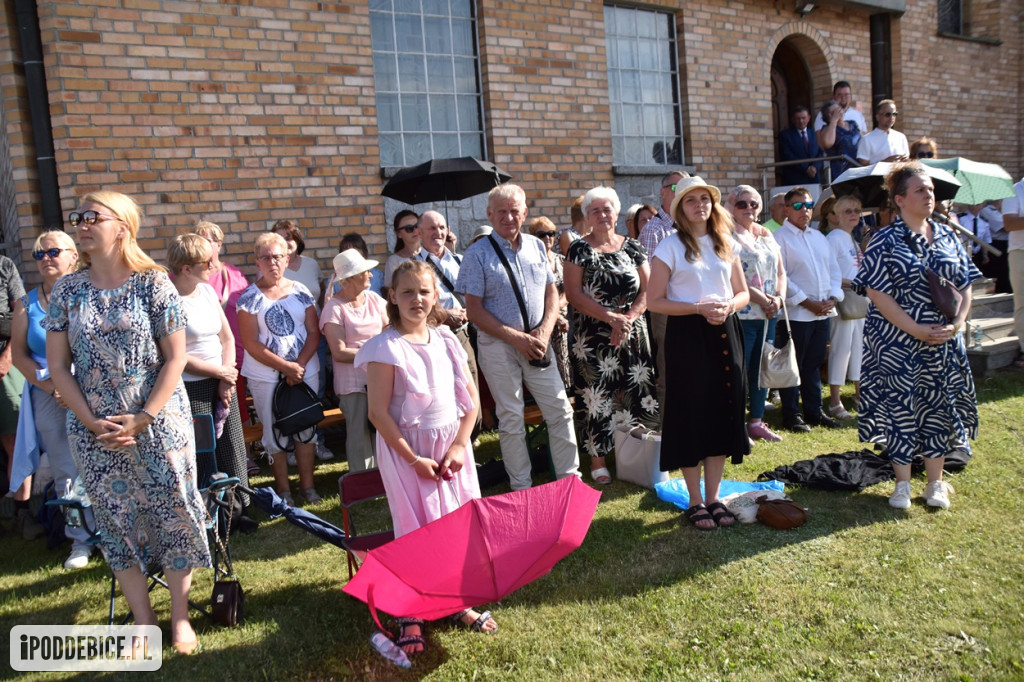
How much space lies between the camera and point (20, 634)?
3.97 metres

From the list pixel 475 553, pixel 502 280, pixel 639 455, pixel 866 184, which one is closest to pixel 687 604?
pixel 475 553

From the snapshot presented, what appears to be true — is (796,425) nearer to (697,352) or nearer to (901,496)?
(901,496)

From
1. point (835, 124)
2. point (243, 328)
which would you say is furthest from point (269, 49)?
point (835, 124)

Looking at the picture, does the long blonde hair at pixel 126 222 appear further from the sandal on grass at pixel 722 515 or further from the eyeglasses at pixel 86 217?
the sandal on grass at pixel 722 515

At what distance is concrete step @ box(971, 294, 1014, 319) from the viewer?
10.4m

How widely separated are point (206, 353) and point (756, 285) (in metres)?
4.14

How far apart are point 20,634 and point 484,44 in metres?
7.10

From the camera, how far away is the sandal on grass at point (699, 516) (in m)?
4.90

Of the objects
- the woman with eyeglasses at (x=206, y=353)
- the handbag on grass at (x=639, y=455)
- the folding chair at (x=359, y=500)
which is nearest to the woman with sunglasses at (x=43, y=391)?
the woman with eyeglasses at (x=206, y=353)

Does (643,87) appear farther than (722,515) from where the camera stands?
Yes

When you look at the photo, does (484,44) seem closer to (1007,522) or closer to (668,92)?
(668,92)

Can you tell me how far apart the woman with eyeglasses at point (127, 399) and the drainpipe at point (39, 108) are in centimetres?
372

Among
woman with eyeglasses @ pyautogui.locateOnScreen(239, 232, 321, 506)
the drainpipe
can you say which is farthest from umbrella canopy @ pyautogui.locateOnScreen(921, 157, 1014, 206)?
the drainpipe

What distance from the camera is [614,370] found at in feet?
19.7
